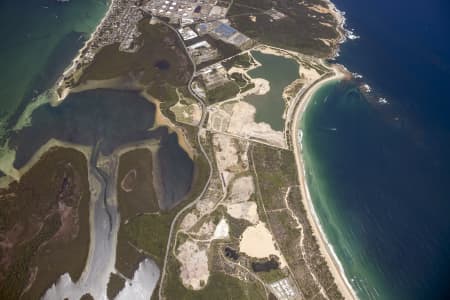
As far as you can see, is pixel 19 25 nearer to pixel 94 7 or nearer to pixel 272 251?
pixel 94 7

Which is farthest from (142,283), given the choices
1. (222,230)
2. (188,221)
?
(222,230)

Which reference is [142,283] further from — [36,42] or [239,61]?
[36,42]

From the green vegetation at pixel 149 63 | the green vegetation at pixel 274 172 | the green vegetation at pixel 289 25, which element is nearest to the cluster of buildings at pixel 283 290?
the green vegetation at pixel 274 172

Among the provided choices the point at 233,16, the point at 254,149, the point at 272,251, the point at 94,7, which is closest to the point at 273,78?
the point at 254,149

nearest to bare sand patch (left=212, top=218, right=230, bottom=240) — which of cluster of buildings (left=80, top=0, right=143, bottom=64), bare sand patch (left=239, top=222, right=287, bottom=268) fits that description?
bare sand patch (left=239, top=222, right=287, bottom=268)

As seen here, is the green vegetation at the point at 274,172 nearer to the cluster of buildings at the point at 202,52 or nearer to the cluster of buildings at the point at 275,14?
the cluster of buildings at the point at 202,52

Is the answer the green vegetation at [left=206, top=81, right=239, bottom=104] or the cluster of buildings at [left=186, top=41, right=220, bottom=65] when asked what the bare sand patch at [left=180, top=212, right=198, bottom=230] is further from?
the cluster of buildings at [left=186, top=41, right=220, bottom=65]
